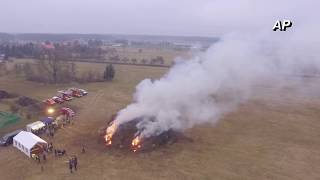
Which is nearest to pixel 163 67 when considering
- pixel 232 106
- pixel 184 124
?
pixel 232 106

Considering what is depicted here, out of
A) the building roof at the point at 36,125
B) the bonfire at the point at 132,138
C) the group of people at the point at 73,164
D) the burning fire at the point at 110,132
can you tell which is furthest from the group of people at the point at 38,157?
the building roof at the point at 36,125

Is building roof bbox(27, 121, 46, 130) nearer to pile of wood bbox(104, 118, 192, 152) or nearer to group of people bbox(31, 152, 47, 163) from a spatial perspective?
group of people bbox(31, 152, 47, 163)

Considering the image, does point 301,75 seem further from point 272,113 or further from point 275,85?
point 272,113

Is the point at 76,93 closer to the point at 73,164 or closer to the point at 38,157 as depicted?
the point at 38,157

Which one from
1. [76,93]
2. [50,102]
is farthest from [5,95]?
[76,93]

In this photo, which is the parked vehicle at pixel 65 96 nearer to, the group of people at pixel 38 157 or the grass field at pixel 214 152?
the grass field at pixel 214 152
